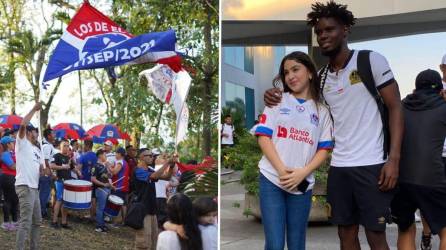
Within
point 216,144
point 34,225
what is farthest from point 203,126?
point 34,225

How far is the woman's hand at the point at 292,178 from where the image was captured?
2.81 meters

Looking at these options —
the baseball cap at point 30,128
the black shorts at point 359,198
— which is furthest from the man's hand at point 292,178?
the baseball cap at point 30,128

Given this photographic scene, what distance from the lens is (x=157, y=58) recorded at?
165 inches

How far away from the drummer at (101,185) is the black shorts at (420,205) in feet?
6.87

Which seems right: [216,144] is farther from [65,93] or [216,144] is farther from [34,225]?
[34,225]

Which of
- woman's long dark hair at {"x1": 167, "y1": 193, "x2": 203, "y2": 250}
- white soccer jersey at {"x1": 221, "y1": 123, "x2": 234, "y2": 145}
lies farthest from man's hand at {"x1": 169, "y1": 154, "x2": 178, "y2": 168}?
white soccer jersey at {"x1": 221, "y1": 123, "x2": 234, "y2": 145}

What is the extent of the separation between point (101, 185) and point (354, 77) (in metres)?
2.27

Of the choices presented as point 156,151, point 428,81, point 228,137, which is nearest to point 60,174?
point 156,151

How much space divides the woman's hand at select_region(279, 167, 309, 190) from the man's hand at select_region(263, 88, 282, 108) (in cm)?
34

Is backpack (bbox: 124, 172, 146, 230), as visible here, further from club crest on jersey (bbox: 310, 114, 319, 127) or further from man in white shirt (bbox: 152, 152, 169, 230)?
club crest on jersey (bbox: 310, 114, 319, 127)

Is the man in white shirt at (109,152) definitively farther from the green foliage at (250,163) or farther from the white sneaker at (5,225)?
the green foliage at (250,163)

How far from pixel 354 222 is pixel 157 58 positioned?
1.91 metres

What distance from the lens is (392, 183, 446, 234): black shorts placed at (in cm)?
320

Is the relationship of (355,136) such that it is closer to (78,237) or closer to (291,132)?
(291,132)
